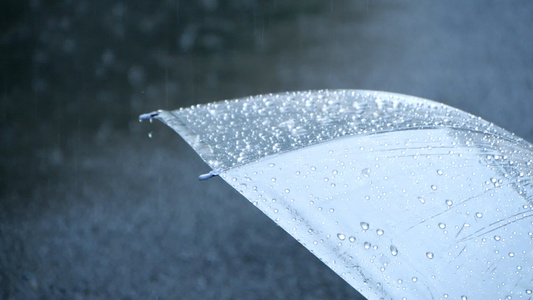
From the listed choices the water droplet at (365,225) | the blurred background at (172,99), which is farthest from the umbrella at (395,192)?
the blurred background at (172,99)

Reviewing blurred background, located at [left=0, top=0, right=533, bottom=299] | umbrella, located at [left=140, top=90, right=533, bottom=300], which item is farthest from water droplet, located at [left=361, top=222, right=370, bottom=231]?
blurred background, located at [left=0, top=0, right=533, bottom=299]

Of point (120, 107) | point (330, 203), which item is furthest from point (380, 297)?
point (120, 107)

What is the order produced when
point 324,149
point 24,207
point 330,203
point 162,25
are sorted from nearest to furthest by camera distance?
point 330,203 → point 324,149 → point 24,207 → point 162,25

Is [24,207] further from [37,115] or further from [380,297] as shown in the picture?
[380,297]

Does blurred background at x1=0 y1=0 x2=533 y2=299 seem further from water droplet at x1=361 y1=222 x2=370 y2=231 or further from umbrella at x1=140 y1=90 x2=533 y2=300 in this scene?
water droplet at x1=361 y1=222 x2=370 y2=231

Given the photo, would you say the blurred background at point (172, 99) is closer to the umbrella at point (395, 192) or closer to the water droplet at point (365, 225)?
the umbrella at point (395, 192)

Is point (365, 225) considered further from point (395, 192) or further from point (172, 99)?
point (172, 99)
